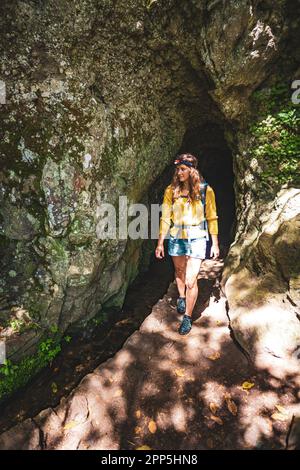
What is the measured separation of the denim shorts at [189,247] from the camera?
426 centimetres

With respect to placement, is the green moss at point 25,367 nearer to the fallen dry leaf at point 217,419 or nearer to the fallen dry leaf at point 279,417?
the fallen dry leaf at point 217,419

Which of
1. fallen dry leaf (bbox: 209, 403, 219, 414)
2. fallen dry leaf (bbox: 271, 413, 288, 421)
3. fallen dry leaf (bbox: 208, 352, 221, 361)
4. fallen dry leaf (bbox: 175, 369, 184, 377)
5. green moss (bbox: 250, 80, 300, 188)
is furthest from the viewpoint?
green moss (bbox: 250, 80, 300, 188)

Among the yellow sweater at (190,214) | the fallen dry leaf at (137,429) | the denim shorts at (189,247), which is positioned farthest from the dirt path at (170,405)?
the yellow sweater at (190,214)

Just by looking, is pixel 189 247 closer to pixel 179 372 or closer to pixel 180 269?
pixel 180 269

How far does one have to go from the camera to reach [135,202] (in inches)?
219

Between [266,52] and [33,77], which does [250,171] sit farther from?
[33,77]

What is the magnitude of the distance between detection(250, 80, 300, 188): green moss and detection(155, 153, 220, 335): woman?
156 centimetres

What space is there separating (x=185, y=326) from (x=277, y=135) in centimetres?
374

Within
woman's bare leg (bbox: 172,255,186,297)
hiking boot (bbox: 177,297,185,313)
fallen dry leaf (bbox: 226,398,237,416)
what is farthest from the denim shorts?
fallen dry leaf (bbox: 226,398,237,416)

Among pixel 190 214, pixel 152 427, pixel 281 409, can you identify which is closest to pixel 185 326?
pixel 152 427

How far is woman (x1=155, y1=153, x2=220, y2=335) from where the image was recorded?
4281mm

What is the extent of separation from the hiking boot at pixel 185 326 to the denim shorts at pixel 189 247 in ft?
3.36

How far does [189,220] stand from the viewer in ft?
14.2

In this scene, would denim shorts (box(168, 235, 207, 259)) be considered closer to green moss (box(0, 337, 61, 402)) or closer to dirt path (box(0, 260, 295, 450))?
dirt path (box(0, 260, 295, 450))
